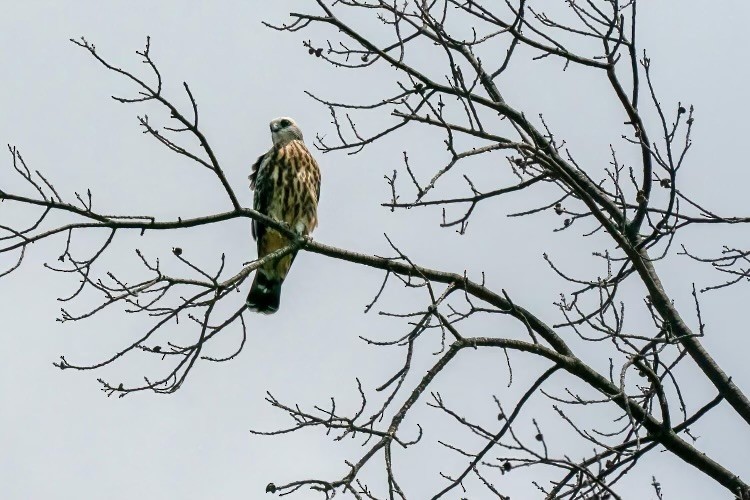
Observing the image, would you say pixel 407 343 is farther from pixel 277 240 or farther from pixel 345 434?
pixel 277 240

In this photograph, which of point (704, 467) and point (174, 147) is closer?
point (174, 147)

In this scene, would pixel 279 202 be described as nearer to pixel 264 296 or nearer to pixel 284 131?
pixel 264 296

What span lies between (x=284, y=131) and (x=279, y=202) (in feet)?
3.98

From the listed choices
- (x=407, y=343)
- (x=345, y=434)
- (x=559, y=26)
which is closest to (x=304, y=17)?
(x=559, y=26)

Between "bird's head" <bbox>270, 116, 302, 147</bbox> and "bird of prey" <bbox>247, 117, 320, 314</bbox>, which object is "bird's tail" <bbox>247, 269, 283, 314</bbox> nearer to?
"bird of prey" <bbox>247, 117, 320, 314</bbox>

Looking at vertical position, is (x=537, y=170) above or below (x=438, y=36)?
below

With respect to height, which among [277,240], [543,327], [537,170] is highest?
[277,240]

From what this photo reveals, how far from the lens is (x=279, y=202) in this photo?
7.79m

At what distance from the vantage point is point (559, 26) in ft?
18.1

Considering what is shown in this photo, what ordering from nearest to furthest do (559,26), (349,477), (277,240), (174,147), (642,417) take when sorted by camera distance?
(349,477) < (174,147) < (642,417) < (559,26) < (277,240)

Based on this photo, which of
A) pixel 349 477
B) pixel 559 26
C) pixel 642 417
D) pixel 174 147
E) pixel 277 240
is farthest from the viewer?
pixel 277 240

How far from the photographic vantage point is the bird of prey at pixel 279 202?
769 centimetres

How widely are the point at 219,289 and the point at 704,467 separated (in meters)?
2.33

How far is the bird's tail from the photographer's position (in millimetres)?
7676
